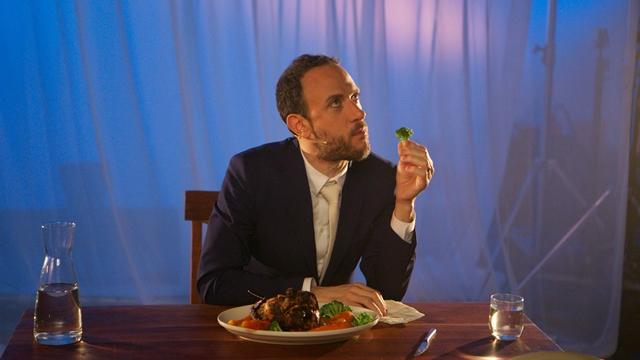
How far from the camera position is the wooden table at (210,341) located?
1.36 metres

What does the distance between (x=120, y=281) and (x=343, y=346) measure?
7.66ft

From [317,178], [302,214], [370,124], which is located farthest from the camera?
[370,124]

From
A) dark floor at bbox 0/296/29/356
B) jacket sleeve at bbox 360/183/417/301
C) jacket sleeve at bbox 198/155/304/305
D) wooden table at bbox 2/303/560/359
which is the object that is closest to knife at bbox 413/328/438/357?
wooden table at bbox 2/303/560/359

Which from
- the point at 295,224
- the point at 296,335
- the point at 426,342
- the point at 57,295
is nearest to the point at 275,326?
the point at 296,335

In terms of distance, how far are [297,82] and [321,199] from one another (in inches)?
13.1

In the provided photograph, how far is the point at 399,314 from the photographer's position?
1.64 meters

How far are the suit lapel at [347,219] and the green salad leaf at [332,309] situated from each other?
0.55 m

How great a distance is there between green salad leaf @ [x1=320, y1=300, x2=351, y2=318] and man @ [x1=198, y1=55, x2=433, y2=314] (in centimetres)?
44

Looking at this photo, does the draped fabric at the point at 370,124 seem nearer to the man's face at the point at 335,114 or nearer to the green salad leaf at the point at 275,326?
the man's face at the point at 335,114

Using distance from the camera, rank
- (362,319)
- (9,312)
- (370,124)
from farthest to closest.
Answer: (370,124), (9,312), (362,319)

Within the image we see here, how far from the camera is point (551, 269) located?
12.6 feet

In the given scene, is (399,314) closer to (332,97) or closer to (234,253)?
(234,253)

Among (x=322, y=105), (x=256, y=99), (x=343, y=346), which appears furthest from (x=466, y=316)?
(x=256, y=99)

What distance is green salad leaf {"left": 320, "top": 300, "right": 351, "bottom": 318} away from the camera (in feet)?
5.11
